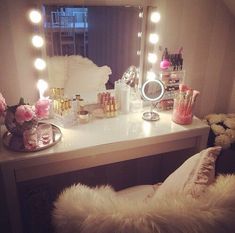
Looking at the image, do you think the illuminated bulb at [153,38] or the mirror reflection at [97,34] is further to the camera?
the illuminated bulb at [153,38]

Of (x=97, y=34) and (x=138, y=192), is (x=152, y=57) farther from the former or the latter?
(x=138, y=192)

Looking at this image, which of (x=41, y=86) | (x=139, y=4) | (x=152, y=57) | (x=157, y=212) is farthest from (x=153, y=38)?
(x=157, y=212)

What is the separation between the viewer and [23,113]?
4.26 ft

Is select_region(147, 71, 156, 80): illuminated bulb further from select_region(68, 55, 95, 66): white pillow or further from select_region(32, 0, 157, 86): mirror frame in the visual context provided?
select_region(68, 55, 95, 66): white pillow

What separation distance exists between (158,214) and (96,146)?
61 centimetres

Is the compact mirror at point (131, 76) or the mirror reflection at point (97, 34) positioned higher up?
the mirror reflection at point (97, 34)

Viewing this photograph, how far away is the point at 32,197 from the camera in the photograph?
1609mm

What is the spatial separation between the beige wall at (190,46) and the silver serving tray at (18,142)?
0.23m

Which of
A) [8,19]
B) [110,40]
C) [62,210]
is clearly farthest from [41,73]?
[62,210]

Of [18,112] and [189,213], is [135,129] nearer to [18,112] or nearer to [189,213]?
[18,112]

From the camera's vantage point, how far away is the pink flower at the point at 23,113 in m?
1.30

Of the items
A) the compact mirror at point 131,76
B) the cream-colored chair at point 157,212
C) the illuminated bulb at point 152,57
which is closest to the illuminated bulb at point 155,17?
the illuminated bulb at point 152,57

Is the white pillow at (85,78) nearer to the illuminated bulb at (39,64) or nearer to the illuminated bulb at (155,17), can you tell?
the illuminated bulb at (39,64)

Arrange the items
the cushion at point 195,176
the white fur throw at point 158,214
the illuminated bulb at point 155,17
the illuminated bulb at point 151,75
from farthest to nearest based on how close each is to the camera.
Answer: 1. the illuminated bulb at point 151,75
2. the illuminated bulb at point 155,17
3. the cushion at point 195,176
4. the white fur throw at point 158,214
